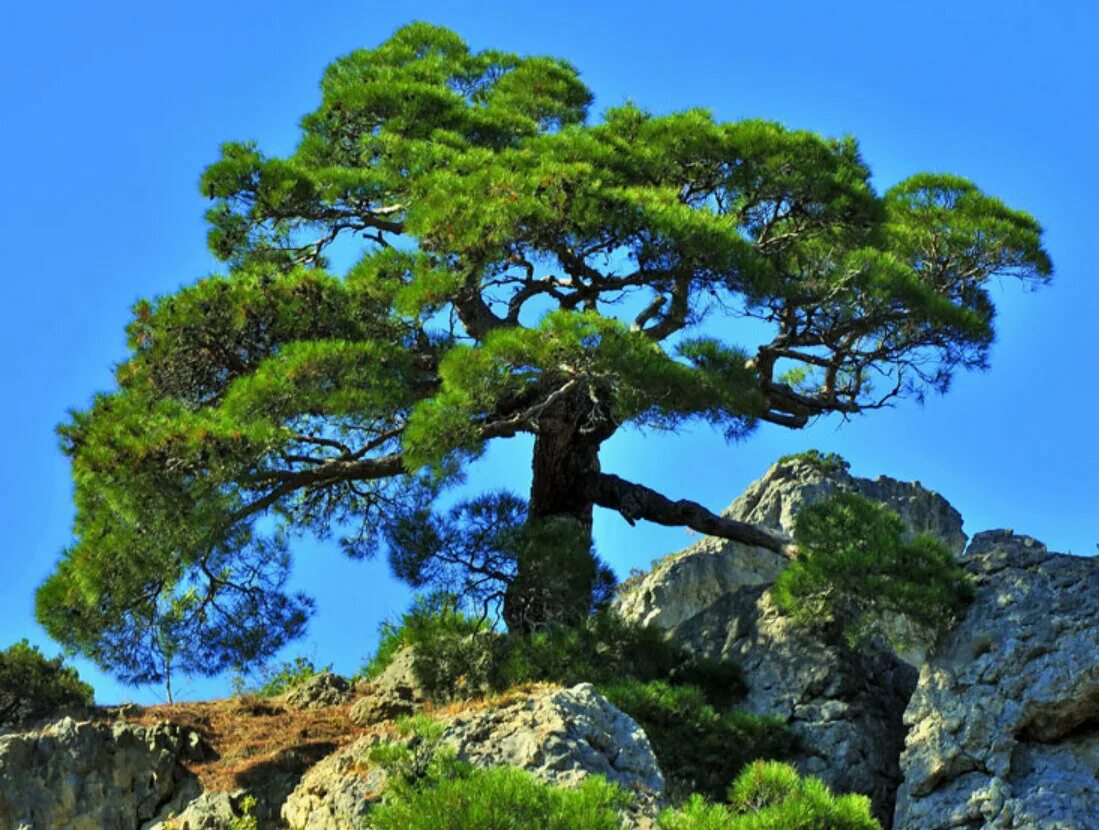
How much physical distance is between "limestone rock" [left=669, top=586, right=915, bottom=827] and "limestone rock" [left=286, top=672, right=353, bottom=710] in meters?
3.10

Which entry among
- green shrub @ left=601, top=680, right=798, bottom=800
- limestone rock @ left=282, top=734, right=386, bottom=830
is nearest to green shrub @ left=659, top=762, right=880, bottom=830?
limestone rock @ left=282, top=734, right=386, bottom=830

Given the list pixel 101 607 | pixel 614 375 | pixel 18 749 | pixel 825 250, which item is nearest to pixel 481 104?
pixel 825 250

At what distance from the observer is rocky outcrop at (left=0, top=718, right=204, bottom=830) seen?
458 inches

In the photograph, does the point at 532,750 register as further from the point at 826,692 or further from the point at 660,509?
the point at 660,509

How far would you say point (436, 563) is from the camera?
13219mm

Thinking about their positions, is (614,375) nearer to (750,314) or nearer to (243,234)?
(750,314)

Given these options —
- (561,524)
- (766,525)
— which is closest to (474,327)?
(561,524)

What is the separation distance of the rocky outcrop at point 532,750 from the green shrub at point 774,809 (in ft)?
2.19

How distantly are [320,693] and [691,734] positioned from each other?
13.2 ft

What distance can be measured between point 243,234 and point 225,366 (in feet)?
7.02

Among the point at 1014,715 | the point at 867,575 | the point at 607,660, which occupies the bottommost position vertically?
the point at 1014,715

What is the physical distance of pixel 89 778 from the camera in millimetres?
11797

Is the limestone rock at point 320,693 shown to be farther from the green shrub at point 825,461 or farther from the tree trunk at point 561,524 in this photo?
the green shrub at point 825,461

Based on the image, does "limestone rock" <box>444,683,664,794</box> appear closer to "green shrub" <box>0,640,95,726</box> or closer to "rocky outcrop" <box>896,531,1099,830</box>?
"rocky outcrop" <box>896,531,1099,830</box>
